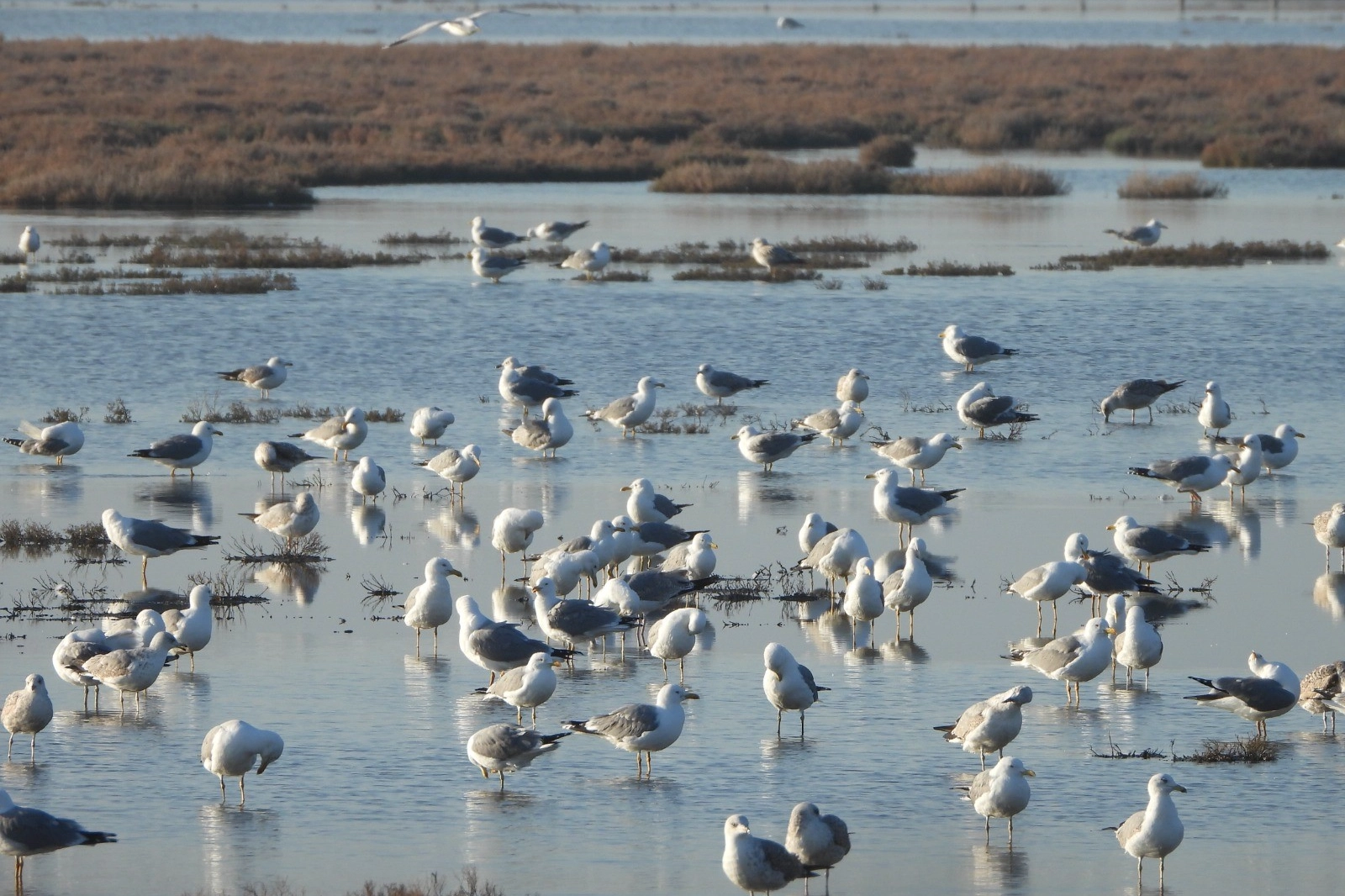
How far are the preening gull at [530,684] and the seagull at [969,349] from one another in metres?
15.0

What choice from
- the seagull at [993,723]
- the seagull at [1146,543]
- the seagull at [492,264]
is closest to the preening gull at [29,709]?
the seagull at [993,723]

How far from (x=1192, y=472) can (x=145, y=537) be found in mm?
9447

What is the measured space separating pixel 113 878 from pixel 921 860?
398cm

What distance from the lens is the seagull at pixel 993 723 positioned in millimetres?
10586

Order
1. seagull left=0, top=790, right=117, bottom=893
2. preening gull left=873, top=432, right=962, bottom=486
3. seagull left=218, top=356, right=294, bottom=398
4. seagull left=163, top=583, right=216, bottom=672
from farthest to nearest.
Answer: seagull left=218, top=356, right=294, bottom=398, preening gull left=873, top=432, right=962, bottom=486, seagull left=163, top=583, right=216, bottom=672, seagull left=0, top=790, right=117, bottom=893

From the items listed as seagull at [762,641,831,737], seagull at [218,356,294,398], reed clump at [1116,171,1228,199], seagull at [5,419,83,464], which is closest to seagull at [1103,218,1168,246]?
reed clump at [1116,171,1228,199]

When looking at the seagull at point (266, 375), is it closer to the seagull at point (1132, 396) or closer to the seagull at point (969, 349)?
the seagull at point (969, 349)

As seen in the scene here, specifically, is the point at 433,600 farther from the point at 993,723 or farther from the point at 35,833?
the point at 35,833

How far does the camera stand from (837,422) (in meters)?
20.6

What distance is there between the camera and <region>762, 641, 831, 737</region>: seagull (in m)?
11.3

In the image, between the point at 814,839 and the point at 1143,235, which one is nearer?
the point at 814,839

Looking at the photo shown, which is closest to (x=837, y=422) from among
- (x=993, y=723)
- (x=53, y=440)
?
(x=53, y=440)

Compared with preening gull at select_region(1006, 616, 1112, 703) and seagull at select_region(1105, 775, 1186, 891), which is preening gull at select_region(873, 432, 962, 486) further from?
seagull at select_region(1105, 775, 1186, 891)

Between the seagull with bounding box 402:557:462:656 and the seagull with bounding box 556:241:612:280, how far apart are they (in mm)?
21301
